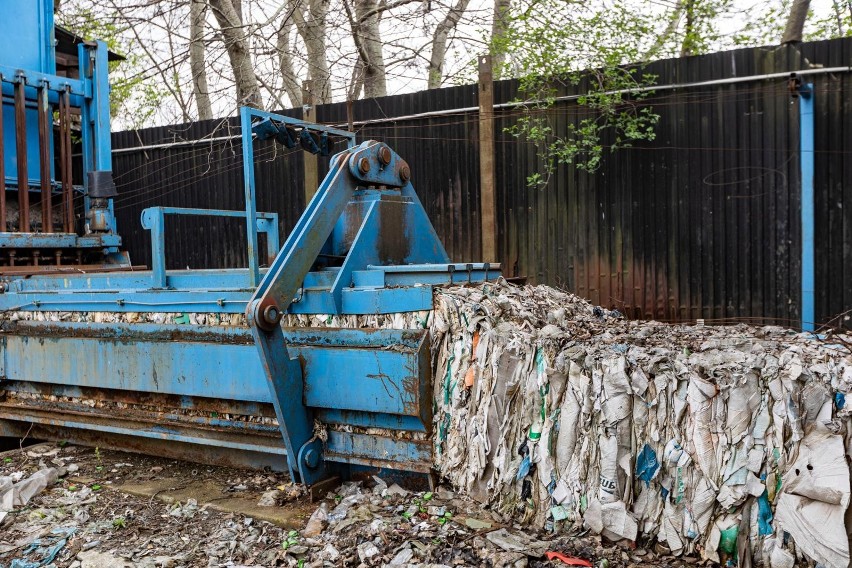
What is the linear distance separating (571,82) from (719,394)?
15.2 ft

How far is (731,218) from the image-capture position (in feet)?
20.3

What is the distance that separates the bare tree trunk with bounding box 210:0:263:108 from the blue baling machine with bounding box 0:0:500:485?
5730mm

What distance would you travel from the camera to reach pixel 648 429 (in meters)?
2.97

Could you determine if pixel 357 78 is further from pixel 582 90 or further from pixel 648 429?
pixel 648 429

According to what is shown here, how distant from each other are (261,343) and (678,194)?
431 cm

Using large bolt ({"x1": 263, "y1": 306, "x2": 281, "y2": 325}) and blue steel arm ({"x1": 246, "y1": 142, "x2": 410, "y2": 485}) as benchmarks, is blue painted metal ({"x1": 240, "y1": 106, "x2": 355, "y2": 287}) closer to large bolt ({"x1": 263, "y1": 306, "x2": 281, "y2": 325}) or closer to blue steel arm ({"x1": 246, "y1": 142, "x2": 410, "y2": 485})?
blue steel arm ({"x1": 246, "y1": 142, "x2": 410, "y2": 485})

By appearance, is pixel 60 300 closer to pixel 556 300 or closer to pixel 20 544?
pixel 20 544

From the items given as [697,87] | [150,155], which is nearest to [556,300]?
[697,87]

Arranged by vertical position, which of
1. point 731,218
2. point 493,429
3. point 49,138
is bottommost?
point 493,429

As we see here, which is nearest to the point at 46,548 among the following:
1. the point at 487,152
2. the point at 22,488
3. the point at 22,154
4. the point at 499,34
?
the point at 22,488

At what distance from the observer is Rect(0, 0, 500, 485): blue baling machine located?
11.9 ft

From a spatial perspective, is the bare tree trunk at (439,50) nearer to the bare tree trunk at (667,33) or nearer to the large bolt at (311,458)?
the bare tree trunk at (667,33)

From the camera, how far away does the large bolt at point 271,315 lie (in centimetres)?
354

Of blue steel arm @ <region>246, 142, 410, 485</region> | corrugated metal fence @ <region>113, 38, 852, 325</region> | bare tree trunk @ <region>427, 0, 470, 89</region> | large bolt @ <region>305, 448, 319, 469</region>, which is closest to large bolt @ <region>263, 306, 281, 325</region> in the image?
blue steel arm @ <region>246, 142, 410, 485</region>
